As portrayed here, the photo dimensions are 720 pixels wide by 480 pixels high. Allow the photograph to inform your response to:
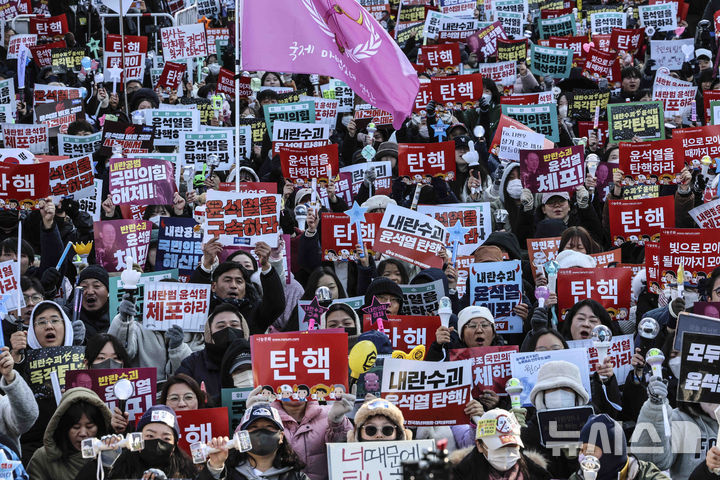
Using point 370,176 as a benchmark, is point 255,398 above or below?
below

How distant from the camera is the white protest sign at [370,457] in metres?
6.96

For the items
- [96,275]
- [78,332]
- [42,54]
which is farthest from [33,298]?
[42,54]

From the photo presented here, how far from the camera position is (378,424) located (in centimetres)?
712

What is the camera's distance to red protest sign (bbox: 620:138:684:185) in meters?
12.1

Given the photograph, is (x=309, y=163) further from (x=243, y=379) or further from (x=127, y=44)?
(x=127, y=44)

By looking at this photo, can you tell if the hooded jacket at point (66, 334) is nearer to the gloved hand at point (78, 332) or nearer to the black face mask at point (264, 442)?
the gloved hand at point (78, 332)

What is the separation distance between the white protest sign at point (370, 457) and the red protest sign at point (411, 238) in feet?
12.3

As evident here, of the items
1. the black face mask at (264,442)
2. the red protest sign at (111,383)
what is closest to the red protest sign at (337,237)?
the red protest sign at (111,383)

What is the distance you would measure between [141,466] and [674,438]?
273 centimetres

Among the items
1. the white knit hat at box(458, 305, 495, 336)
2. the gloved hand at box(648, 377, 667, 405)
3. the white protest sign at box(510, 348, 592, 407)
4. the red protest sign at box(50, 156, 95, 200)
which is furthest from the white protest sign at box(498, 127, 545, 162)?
the gloved hand at box(648, 377, 667, 405)

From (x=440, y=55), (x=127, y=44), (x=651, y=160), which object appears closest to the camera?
(x=651, y=160)

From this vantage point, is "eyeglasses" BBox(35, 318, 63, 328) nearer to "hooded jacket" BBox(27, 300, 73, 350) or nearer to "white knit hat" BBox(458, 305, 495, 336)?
"hooded jacket" BBox(27, 300, 73, 350)

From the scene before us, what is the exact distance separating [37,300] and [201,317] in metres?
1.18

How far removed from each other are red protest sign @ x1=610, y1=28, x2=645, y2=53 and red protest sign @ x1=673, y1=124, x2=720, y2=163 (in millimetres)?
5630
